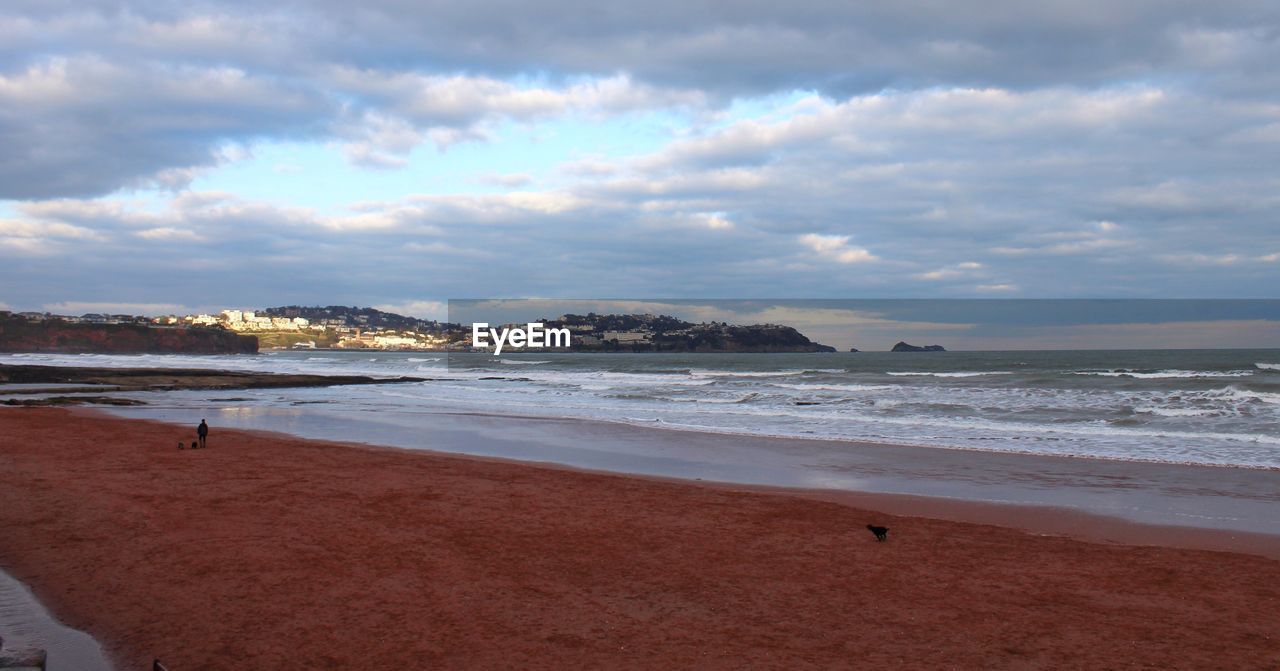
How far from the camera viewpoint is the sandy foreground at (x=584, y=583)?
540 cm

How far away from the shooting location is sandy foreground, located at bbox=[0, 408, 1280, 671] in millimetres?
5398

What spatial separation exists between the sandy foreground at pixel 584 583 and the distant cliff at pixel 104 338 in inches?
4968

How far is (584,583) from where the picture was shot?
22.9ft

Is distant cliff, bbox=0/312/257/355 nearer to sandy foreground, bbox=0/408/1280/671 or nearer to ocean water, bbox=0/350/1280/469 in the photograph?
ocean water, bbox=0/350/1280/469

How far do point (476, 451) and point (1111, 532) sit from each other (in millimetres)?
11913

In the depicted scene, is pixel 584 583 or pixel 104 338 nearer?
pixel 584 583

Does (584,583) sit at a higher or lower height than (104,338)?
lower

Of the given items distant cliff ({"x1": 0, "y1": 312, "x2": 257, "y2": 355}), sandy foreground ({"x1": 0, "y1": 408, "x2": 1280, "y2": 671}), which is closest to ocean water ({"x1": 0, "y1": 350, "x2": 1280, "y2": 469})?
sandy foreground ({"x1": 0, "y1": 408, "x2": 1280, "y2": 671})

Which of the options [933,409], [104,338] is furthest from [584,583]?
[104,338]

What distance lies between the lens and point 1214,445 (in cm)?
1780

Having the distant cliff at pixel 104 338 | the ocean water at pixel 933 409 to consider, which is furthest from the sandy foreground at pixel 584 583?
the distant cliff at pixel 104 338

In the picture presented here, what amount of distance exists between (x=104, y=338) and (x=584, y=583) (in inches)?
5385

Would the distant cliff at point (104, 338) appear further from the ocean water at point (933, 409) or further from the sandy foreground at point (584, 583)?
the sandy foreground at point (584, 583)

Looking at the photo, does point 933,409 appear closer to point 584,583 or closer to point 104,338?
point 584,583
